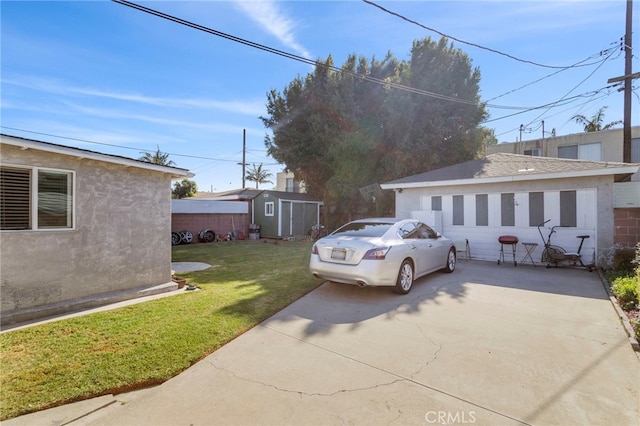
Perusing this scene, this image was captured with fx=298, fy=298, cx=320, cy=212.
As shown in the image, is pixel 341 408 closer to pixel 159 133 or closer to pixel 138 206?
pixel 138 206

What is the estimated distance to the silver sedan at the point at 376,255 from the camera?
544cm

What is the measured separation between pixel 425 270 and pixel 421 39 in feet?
56.3

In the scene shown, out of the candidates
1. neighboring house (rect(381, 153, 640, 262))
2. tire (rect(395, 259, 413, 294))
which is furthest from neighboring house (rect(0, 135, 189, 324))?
neighboring house (rect(381, 153, 640, 262))

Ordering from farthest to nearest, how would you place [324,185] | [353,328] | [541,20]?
[324,185], [541,20], [353,328]

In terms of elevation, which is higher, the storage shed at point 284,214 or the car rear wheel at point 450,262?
the storage shed at point 284,214

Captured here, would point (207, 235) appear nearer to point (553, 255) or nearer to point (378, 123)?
point (378, 123)

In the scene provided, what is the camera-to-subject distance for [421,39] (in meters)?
18.4

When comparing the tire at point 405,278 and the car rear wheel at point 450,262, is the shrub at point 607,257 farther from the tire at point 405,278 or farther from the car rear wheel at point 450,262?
the tire at point 405,278

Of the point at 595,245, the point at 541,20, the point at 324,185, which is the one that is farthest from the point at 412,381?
the point at 324,185

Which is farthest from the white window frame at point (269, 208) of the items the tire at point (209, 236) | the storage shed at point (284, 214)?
the tire at point (209, 236)

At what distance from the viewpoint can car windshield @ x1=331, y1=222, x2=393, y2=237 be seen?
603cm

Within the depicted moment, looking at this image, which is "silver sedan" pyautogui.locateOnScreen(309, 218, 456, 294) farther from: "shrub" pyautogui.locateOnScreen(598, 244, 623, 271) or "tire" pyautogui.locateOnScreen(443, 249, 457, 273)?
"shrub" pyautogui.locateOnScreen(598, 244, 623, 271)

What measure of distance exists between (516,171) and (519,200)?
100 cm

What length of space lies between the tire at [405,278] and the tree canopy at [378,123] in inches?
483
